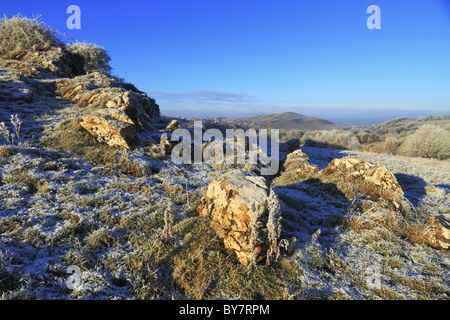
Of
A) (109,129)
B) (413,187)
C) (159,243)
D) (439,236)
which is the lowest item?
(439,236)

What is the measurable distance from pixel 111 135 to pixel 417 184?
1725 centimetres

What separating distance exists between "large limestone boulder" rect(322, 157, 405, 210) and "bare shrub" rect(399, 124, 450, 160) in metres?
17.1

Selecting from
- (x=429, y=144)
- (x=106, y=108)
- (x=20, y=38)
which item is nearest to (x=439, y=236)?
(x=106, y=108)

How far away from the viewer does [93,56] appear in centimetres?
2672

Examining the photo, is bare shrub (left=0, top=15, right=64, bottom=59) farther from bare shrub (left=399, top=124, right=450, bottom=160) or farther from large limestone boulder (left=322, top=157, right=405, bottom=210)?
bare shrub (left=399, top=124, right=450, bottom=160)

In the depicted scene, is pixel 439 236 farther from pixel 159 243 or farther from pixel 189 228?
pixel 159 243

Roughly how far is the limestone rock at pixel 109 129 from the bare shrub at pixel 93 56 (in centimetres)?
1881

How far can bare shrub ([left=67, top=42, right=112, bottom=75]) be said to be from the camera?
84.7 ft

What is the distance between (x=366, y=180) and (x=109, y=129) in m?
12.8

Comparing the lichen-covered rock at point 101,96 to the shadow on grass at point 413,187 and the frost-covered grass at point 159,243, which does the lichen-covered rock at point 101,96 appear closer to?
the frost-covered grass at point 159,243

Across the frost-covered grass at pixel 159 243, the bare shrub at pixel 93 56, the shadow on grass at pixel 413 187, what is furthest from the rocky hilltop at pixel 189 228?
the bare shrub at pixel 93 56

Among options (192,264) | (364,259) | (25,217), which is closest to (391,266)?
(364,259)

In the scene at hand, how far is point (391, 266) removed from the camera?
5113mm
